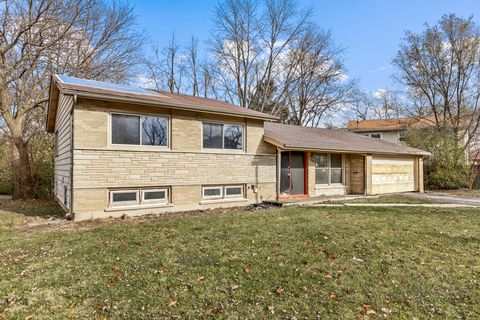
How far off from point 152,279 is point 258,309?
1.67 meters

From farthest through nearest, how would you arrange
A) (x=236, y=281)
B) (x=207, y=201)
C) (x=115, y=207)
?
(x=207, y=201), (x=115, y=207), (x=236, y=281)

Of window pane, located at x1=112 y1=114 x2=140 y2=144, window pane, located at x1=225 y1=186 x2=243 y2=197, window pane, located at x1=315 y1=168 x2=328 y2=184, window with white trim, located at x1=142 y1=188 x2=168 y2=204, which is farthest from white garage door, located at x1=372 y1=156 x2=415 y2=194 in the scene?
window pane, located at x1=112 y1=114 x2=140 y2=144

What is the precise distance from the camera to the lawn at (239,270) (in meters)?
3.55

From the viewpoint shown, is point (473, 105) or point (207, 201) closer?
point (207, 201)

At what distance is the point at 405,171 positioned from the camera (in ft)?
59.0

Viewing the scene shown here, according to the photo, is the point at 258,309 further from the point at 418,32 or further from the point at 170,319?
the point at 418,32

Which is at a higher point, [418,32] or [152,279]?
[418,32]

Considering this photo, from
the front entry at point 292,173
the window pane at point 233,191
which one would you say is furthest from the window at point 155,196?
the front entry at point 292,173

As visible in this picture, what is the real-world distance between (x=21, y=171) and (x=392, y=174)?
19.7 metres

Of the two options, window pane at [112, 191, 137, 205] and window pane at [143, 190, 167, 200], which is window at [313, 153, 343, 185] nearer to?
window pane at [143, 190, 167, 200]

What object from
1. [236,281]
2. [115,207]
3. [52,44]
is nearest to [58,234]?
[115,207]

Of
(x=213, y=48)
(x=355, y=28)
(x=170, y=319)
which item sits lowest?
(x=170, y=319)

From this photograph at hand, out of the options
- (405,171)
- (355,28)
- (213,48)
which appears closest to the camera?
(355,28)

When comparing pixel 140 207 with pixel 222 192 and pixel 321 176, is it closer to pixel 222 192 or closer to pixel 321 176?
pixel 222 192
